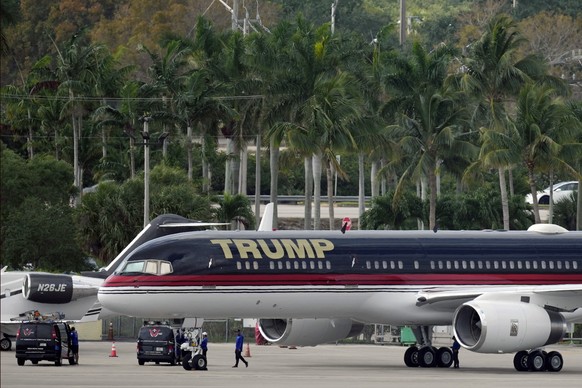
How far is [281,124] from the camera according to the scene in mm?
72375

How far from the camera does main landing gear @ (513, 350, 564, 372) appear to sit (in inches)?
1586

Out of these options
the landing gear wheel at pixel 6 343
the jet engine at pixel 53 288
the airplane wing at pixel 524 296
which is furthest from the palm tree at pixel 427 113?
the airplane wing at pixel 524 296

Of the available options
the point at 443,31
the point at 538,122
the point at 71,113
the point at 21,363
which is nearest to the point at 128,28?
the point at 443,31

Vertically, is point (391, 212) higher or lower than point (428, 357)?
higher

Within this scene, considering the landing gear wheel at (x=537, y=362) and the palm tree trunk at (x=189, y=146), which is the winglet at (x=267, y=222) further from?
the palm tree trunk at (x=189, y=146)

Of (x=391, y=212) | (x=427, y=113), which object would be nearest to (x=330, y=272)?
(x=427, y=113)

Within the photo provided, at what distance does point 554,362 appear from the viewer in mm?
40312

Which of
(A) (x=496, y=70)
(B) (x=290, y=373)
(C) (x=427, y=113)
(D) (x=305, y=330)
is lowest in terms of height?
(B) (x=290, y=373)

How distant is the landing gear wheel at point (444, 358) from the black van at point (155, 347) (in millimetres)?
8562

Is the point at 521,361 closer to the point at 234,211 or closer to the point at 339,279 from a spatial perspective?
the point at 339,279

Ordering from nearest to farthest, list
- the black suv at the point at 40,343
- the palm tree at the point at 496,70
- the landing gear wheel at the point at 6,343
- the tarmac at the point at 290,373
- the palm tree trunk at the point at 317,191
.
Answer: the tarmac at the point at 290,373 → the black suv at the point at 40,343 → the landing gear wheel at the point at 6,343 → the palm tree at the point at 496,70 → the palm tree trunk at the point at 317,191

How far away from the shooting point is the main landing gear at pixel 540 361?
40.3 metres

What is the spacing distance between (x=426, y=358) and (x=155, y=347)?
8.73 metres

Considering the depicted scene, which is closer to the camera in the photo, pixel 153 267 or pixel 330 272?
pixel 153 267
